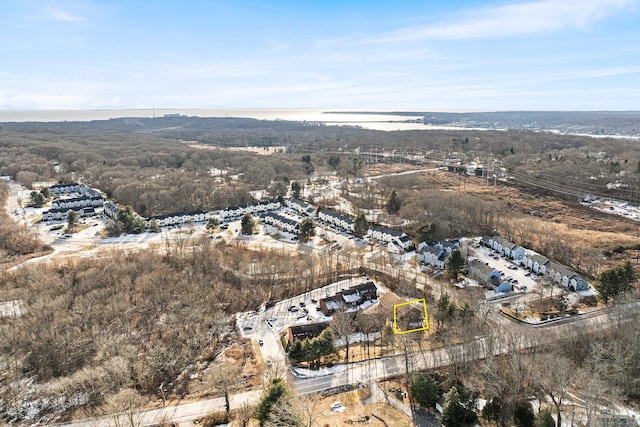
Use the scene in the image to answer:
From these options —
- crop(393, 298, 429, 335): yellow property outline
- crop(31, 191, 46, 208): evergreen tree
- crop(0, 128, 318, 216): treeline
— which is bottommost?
crop(393, 298, 429, 335): yellow property outline

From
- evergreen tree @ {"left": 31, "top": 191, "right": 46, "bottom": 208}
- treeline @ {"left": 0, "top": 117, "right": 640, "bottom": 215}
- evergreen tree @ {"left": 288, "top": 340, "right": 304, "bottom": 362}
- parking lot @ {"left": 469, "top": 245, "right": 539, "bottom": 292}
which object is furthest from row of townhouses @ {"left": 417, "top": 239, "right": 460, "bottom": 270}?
evergreen tree @ {"left": 31, "top": 191, "right": 46, "bottom": 208}

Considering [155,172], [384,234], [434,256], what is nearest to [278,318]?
[434,256]

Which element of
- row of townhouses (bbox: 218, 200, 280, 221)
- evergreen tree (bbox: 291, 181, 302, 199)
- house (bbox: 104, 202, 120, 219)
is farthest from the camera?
evergreen tree (bbox: 291, 181, 302, 199)

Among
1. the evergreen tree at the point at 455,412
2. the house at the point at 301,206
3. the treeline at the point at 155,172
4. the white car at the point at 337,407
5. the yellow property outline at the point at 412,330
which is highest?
the treeline at the point at 155,172

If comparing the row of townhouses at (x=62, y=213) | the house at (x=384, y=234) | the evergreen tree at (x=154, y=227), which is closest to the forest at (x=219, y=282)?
the house at (x=384, y=234)

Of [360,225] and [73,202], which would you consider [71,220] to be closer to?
[73,202]

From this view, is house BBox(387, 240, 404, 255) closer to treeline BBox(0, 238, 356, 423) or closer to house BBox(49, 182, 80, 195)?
treeline BBox(0, 238, 356, 423)

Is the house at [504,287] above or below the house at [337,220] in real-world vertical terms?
below

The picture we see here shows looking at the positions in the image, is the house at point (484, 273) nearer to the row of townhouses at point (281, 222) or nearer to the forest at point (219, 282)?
the forest at point (219, 282)
